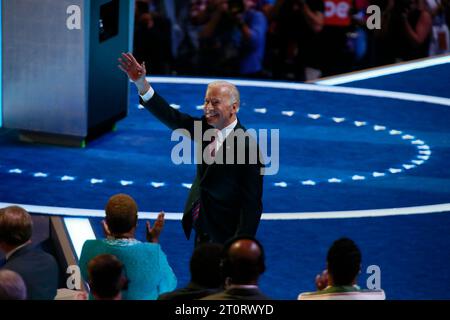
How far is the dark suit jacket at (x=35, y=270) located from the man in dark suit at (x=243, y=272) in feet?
3.46

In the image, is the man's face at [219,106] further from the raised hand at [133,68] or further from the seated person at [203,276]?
the seated person at [203,276]

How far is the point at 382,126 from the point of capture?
13828 mm

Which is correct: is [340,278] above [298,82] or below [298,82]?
below

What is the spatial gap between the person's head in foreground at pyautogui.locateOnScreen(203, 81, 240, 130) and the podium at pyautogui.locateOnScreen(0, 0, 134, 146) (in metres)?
4.56

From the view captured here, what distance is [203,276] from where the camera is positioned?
22.0 feet

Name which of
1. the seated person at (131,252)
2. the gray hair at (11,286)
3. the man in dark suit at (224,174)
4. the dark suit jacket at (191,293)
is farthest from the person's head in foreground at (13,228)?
the man in dark suit at (224,174)

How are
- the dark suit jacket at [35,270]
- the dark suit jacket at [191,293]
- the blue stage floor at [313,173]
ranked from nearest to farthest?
the dark suit jacket at [191,293] < the dark suit jacket at [35,270] < the blue stage floor at [313,173]

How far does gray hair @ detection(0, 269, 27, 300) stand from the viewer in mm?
6398

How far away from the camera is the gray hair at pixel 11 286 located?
6.40m

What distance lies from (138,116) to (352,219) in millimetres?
4086

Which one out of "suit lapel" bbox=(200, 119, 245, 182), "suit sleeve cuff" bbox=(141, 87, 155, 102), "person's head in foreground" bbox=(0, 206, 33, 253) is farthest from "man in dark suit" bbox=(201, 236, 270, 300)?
"suit sleeve cuff" bbox=(141, 87, 155, 102)

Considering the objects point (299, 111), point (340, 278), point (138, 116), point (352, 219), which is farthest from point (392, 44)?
point (340, 278)
